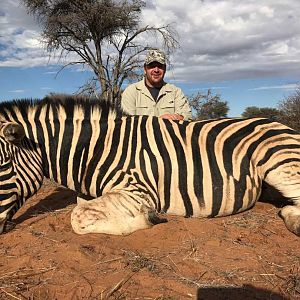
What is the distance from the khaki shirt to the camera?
217 inches

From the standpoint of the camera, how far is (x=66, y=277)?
7.37 ft

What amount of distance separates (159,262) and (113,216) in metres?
0.63

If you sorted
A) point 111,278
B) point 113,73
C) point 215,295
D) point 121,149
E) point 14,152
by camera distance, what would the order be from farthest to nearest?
point 113,73, point 121,149, point 14,152, point 111,278, point 215,295

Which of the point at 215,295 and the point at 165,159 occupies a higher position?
the point at 165,159

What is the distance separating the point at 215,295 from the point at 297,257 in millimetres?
868

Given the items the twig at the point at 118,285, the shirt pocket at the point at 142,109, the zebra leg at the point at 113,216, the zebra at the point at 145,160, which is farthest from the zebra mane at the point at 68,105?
the shirt pocket at the point at 142,109

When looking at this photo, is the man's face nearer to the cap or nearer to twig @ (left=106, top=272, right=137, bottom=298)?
the cap

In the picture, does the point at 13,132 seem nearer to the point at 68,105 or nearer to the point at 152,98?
the point at 68,105

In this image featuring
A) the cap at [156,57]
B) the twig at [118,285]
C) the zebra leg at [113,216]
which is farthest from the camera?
the cap at [156,57]

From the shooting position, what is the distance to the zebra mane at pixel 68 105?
3446 millimetres

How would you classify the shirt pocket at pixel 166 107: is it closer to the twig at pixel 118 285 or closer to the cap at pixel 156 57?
the cap at pixel 156 57

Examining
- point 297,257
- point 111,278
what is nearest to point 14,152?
point 111,278

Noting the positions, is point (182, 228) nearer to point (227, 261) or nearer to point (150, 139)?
point (227, 261)

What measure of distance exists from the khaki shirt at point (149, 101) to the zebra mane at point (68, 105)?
1839mm
